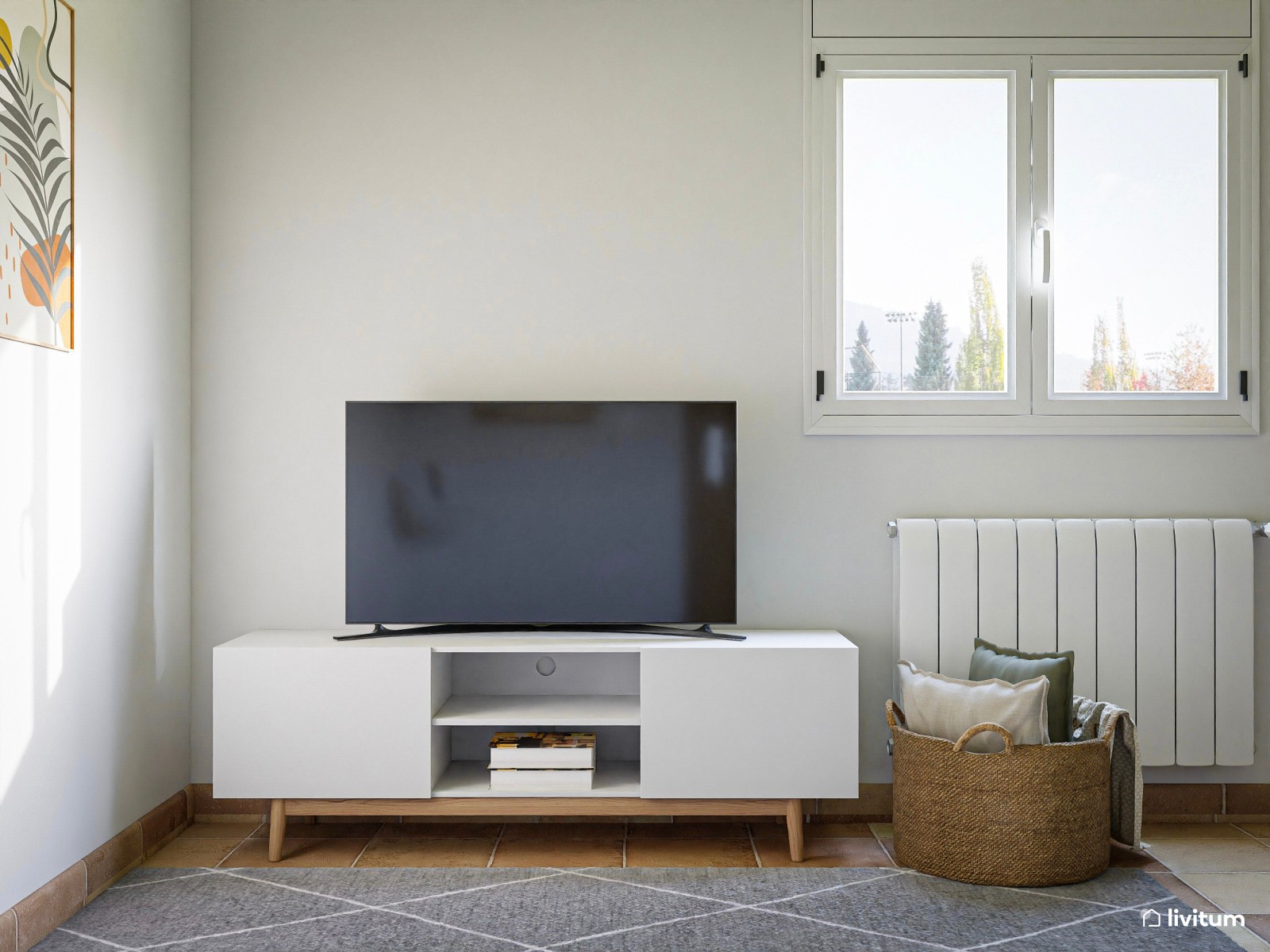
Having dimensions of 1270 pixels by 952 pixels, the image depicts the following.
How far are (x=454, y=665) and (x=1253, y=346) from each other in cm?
259

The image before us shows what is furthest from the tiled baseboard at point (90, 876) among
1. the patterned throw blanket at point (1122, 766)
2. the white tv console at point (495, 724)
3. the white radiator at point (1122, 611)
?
the patterned throw blanket at point (1122, 766)

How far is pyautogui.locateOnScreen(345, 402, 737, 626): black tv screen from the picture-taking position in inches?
101

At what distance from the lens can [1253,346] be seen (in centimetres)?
277

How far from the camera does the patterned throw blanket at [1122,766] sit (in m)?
2.34

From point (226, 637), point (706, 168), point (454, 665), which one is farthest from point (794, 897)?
point (706, 168)

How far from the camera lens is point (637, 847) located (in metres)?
2.54

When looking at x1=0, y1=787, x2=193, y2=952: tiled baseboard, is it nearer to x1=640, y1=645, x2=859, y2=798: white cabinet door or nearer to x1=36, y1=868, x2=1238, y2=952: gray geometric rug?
x1=36, y1=868, x2=1238, y2=952: gray geometric rug

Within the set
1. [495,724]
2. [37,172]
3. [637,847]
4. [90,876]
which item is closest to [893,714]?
[637,847]

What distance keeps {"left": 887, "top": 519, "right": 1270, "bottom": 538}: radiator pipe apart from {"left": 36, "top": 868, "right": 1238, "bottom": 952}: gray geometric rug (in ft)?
3.09

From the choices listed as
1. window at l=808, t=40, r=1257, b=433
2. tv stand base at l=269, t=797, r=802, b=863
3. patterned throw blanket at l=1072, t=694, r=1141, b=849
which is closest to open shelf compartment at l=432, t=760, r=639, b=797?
tv stand base at l=269, t=797, r=802, b=863

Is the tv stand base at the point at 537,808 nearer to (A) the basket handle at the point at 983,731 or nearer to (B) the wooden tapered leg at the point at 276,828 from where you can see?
(B) the wooden tapered leg at the point at 276,828

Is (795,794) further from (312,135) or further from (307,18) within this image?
(307,18)

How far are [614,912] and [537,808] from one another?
0.39 m

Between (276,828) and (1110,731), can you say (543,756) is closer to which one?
(276,828)
